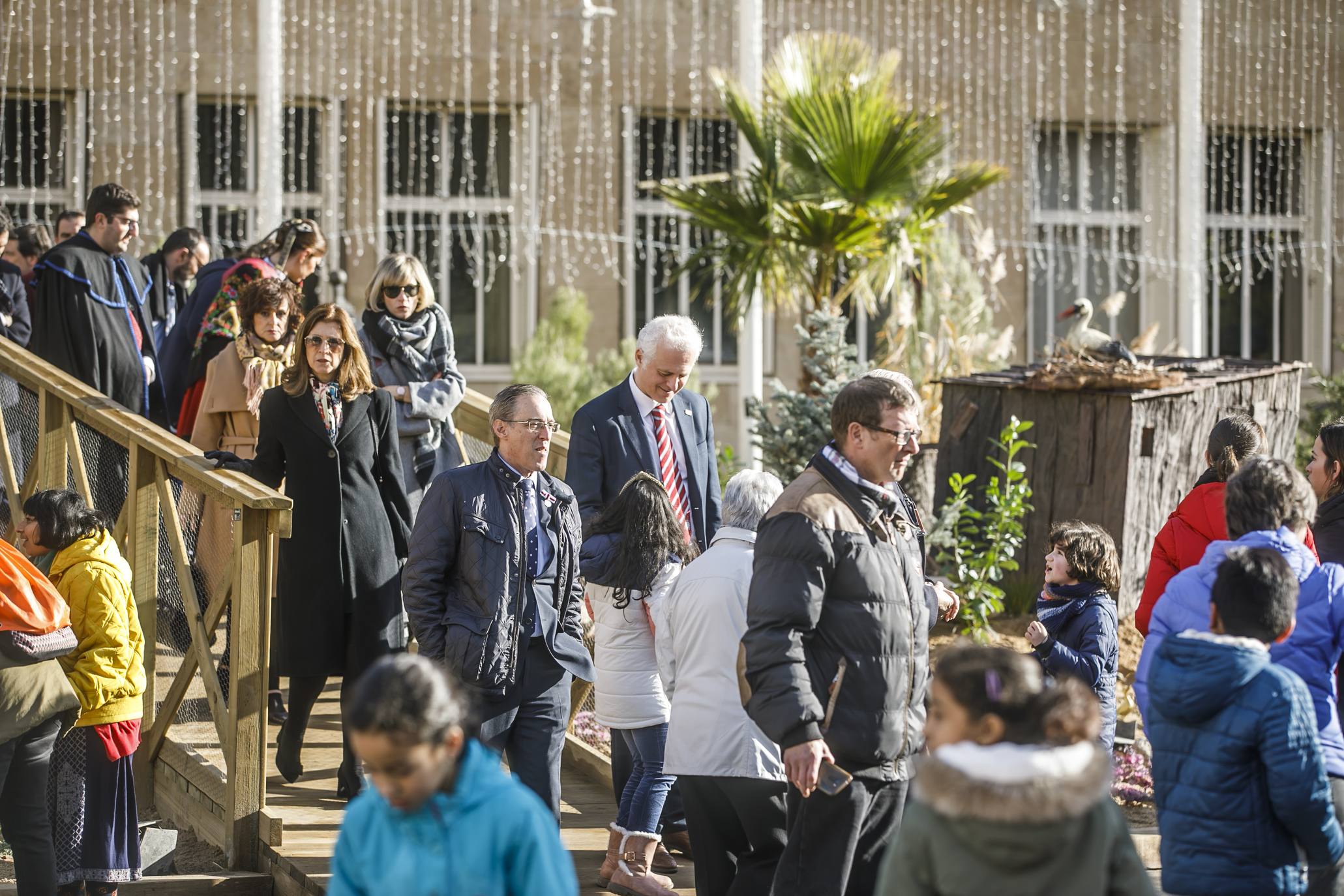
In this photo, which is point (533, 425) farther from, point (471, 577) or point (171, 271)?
point (171, 271)

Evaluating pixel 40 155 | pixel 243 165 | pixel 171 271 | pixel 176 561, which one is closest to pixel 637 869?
pixel 176 561

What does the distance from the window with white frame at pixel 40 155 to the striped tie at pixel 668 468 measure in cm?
1112

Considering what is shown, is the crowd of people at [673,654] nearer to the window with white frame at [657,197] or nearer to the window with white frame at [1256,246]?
the window with white frame at [657,197]

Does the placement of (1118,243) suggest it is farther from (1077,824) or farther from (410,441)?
(1077,824)

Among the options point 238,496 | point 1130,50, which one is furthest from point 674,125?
point 238,496

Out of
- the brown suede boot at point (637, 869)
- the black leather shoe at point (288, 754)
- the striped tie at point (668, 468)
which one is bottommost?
the brown suede boot at point (637, 869)

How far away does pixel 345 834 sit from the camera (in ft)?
9.86

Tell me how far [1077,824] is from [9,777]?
3.47m

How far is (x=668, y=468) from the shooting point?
5.76 metres

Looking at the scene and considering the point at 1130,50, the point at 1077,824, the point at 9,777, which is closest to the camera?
the point at 1077,824

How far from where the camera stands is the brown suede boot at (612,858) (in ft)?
16.8

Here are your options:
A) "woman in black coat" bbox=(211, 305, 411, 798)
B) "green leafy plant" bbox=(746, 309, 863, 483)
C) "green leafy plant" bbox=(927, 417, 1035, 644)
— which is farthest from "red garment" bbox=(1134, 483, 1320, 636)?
"green leafy plant" bbox=(746, 309, 863, 483)

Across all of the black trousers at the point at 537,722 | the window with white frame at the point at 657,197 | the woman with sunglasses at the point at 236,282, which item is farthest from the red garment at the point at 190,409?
the window with white frame at the point at 657,197

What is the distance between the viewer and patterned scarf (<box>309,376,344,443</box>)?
570 cm
